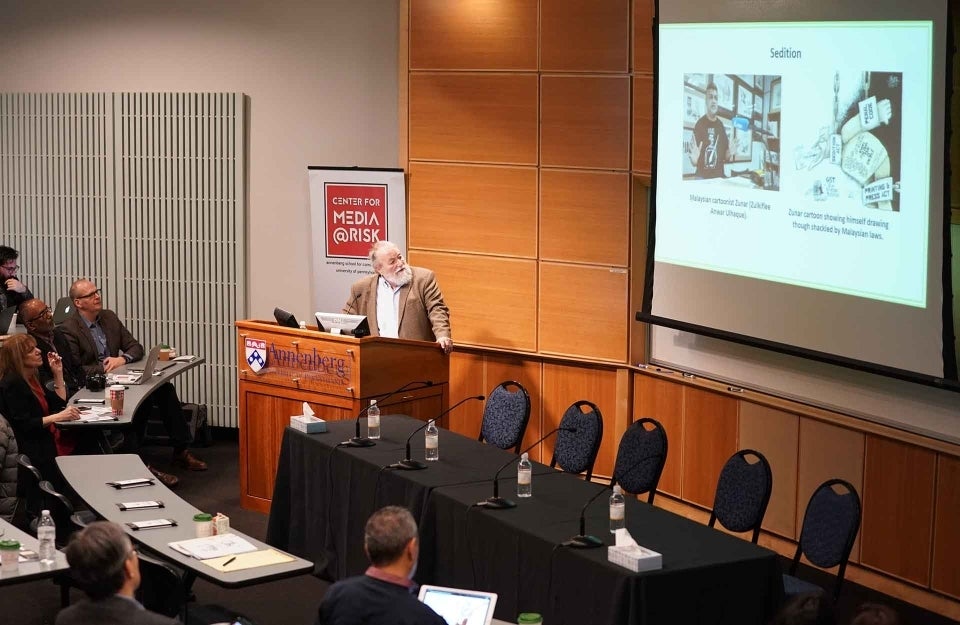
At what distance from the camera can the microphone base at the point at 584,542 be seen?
5176mm

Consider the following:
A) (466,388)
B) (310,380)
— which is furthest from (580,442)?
(466,388)

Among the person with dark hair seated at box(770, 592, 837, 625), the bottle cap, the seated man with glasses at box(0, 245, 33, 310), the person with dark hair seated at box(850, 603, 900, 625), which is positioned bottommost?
the bottle cap

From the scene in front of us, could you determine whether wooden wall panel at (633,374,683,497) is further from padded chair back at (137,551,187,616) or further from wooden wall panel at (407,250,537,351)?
padded chair back at (137,551,187,616)

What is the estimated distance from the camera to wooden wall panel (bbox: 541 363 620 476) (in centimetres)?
930

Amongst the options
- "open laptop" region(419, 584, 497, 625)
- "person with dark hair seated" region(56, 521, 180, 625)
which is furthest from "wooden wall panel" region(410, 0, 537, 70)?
"person with dark hair seated" region(56, 521, 180, 625)

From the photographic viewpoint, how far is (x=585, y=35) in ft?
29.9

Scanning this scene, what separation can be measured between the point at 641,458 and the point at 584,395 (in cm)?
235

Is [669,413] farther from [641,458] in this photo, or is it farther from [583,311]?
[641,458]

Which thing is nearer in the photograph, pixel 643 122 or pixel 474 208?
pixel 643 122

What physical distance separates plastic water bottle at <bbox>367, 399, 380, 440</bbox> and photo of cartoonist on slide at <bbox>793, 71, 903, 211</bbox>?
2799 millimetres

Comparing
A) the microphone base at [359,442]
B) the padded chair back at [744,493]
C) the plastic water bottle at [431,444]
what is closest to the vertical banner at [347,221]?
the microphone base at [359,442]

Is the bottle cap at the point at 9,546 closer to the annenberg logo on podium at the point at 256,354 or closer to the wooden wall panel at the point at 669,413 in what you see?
the annenberg logo on podium at the point at 256,354

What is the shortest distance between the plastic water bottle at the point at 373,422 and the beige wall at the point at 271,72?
371cm

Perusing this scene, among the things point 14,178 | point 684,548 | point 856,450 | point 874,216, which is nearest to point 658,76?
point 874,216
